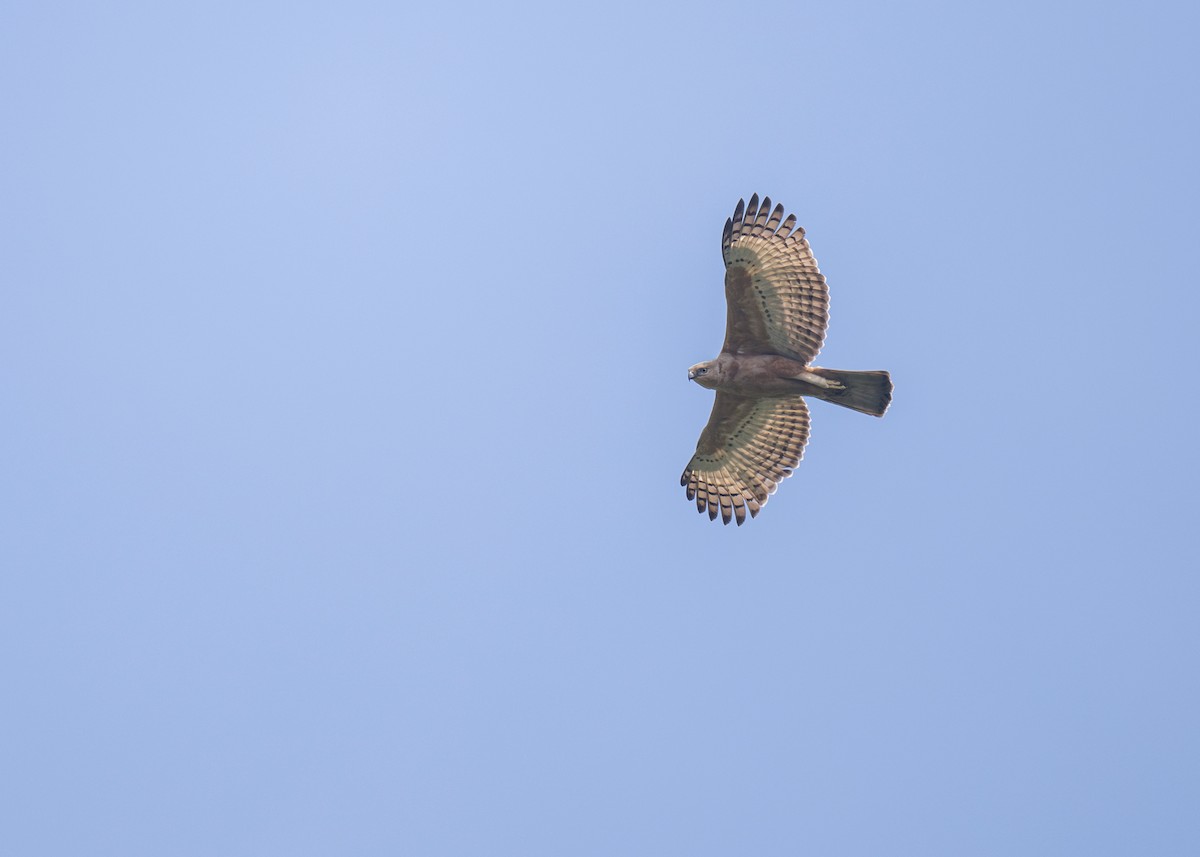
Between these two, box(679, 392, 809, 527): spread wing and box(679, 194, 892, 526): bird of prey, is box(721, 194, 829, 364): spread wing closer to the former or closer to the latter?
box(679, 194, 892, 526): bird of prey

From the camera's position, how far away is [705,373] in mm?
17531

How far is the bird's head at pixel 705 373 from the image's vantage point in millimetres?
17500

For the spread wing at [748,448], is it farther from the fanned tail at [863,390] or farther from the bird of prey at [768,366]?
the fanned tail at [863,390]

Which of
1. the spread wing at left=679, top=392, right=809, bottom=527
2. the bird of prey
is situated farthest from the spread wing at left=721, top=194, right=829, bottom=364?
the spread wing at left=679, top=392, right=809, bottom=527

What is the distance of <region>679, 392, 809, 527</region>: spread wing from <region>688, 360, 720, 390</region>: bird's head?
47 centimetres

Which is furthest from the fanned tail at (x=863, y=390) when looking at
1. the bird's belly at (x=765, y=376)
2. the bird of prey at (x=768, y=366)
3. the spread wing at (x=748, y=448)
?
the spread wing at (x=748, y=448)

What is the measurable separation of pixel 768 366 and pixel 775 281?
95 cm

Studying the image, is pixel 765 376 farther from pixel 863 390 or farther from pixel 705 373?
pixel 863 390

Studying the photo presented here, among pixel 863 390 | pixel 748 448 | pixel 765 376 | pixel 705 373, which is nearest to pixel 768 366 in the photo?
pixel 765 376

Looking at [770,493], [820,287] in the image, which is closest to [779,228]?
[820,287]

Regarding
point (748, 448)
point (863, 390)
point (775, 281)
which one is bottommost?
point (863, 390)

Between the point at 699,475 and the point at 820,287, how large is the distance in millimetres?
2854

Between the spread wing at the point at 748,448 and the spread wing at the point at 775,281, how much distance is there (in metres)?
0.98

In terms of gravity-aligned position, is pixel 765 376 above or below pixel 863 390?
above
